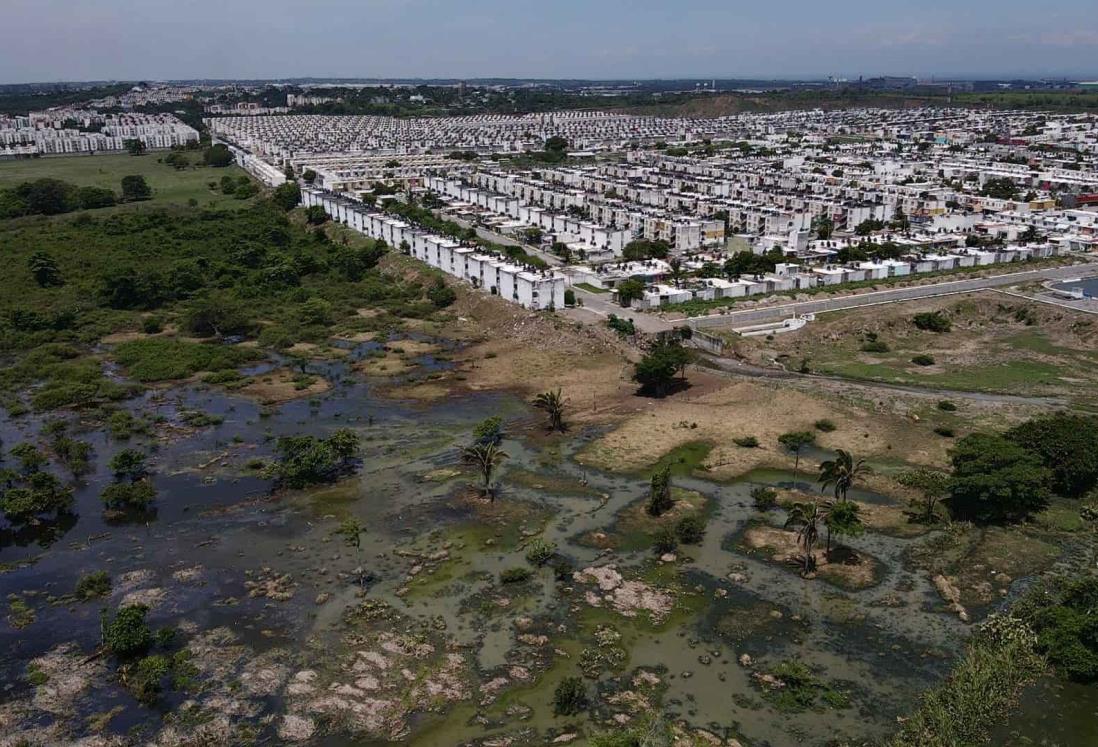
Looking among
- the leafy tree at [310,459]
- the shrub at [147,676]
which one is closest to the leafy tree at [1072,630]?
the shrub at [147,676]

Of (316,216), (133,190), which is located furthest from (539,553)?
(133,190)

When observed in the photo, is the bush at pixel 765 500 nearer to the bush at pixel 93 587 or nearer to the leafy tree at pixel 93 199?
the bush at pixel 93 587

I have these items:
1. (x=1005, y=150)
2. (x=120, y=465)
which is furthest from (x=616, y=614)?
(x=1005, y=150)

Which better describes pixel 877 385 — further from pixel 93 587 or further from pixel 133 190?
pixel 133 190

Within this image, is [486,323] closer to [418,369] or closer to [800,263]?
[418,369]

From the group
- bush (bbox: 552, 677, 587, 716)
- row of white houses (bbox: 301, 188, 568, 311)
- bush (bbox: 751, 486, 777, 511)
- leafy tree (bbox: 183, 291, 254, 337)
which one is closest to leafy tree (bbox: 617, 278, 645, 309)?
row of white houses (bbox: 301, 188, 568, 311)
